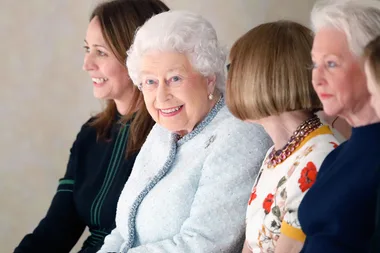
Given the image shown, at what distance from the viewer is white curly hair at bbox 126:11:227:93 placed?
1.90 meters

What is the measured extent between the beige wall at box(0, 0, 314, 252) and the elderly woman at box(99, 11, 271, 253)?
3.99 ft

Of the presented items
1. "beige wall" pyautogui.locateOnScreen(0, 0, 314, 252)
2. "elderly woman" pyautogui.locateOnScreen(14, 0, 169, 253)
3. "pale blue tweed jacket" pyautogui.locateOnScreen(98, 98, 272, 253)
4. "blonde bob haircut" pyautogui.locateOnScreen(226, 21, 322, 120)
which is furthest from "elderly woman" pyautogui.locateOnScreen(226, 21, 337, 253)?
"beige wall" pyautogui.locateOnScreen(0, 0, 314, 252)

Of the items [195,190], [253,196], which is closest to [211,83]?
[195,190]

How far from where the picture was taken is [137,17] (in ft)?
7.68

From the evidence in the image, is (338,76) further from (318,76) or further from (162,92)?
(162,92)

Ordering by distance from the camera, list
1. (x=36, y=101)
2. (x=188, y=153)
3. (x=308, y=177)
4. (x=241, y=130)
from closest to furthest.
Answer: (x=308, y=177)
(x=241, y=130)
(x=188, y=153)
(x=36, y=101)

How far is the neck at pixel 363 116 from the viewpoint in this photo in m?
1.33

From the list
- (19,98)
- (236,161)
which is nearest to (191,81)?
(236,161)

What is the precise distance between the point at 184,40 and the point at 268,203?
21.5 inches

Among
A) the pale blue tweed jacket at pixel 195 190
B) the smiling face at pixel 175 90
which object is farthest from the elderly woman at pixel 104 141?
the smiling face at pixel 175 90

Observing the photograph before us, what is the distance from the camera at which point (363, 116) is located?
134cm

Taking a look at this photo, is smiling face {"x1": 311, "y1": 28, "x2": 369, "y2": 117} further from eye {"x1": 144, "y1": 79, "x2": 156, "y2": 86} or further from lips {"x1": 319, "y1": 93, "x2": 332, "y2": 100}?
eye {"x1": 144, "y1": 79, "x2": 156, "y2": 86}

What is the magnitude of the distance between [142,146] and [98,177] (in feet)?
0.77

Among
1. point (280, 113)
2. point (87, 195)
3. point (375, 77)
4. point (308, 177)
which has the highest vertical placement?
point (375, 77)
